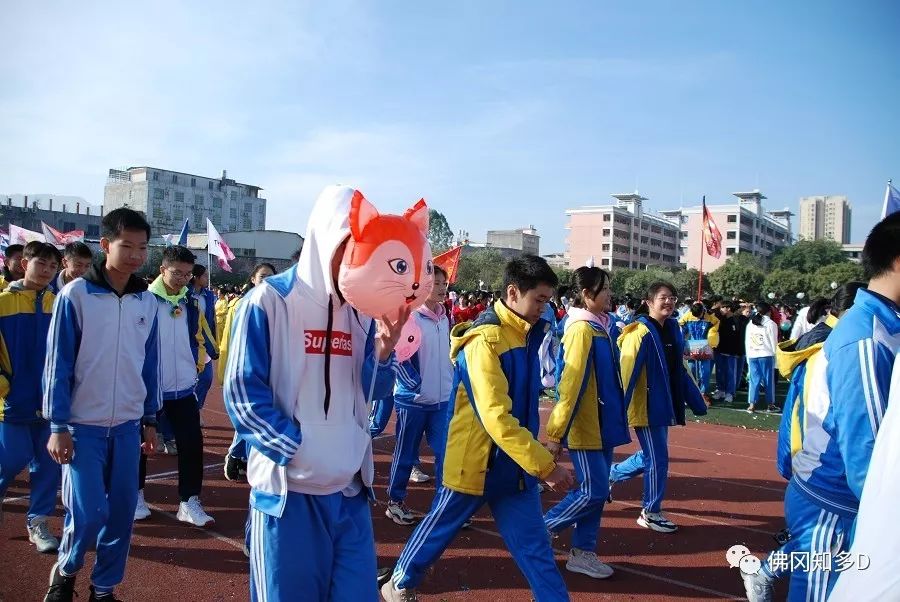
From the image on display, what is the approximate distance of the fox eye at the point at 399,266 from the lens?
248 cm

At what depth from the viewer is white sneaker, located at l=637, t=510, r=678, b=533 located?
229 inches

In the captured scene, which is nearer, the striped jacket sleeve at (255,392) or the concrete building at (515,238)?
the striped jacket sleeve at (255,392)

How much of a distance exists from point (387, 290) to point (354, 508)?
3.04 ft

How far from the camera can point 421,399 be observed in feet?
19.6

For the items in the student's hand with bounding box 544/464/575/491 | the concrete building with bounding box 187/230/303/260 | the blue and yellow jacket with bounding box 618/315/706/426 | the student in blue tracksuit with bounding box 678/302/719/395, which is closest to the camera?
the student's hand with bounding box 544/464/575/491

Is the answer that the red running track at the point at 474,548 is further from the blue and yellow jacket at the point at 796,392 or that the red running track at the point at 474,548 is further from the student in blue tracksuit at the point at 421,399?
the blue and yellow jacket at the point at 796,392

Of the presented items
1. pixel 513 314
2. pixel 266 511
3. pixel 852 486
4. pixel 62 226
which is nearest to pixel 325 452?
pixel 266 511

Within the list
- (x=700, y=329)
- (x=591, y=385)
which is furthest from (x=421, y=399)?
(x=700, y=329)

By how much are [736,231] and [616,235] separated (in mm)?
18083

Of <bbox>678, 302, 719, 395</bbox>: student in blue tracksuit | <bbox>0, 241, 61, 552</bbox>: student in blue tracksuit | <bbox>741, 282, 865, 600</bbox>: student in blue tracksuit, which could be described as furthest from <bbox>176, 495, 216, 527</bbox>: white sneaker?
<bbox>678, 302, 719, 395</bbox>: student in blue tracksuit

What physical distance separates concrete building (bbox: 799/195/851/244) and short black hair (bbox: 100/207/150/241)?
188613mm

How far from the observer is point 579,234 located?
326 feet

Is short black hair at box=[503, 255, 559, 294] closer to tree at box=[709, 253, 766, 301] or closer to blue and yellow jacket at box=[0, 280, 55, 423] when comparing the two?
blue and yellow jacket at box=[0, 280, 55, 423]

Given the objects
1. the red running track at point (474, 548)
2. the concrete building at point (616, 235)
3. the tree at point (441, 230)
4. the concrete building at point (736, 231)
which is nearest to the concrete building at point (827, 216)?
the concrete building at point (736, 231)
